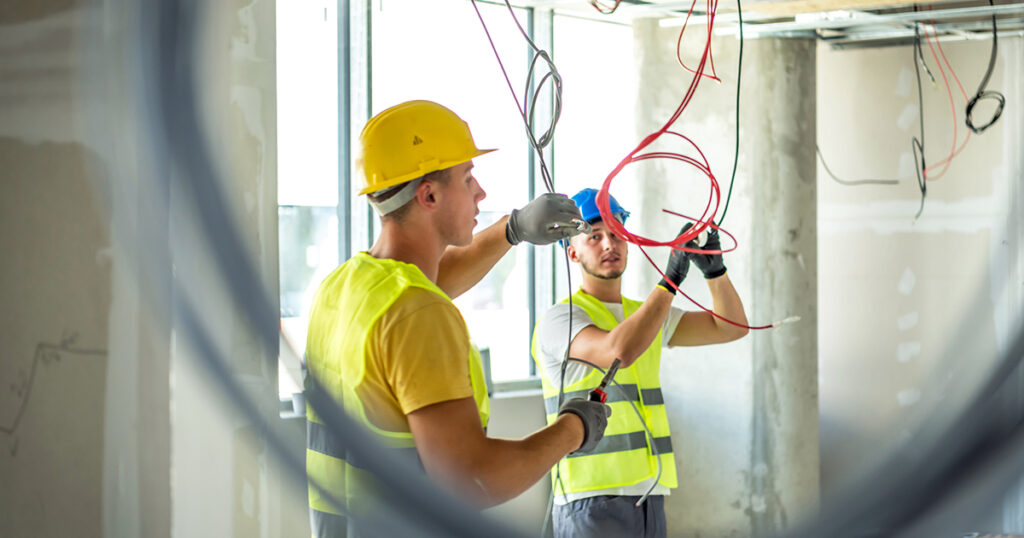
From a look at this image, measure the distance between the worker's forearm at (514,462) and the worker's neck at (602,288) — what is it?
102 centimetres

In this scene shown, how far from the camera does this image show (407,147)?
1.62m

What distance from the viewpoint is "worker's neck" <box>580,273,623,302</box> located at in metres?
2.60

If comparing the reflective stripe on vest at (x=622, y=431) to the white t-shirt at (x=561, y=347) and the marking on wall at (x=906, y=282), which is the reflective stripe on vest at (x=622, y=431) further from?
the marking on wall at (x=906, y=282)

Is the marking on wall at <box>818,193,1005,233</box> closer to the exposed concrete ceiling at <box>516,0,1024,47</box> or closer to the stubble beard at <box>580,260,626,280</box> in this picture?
the exposed concrete ceiling at <box>516,0,1024,47</box>

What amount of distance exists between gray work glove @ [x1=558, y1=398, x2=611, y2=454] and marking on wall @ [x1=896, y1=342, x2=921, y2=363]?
3.35 metres

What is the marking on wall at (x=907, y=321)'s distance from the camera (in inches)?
179

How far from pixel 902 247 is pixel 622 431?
2776mm

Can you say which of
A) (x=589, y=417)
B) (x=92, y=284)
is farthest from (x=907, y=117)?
(x=92, y=284)

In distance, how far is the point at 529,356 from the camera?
14.7 feet

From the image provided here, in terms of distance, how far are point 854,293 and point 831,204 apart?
46cm

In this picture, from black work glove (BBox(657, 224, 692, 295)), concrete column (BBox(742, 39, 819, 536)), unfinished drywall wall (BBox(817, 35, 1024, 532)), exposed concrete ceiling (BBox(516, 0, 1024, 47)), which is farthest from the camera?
unfinished drywall wall (BBox(817, 35, 1024, 532))

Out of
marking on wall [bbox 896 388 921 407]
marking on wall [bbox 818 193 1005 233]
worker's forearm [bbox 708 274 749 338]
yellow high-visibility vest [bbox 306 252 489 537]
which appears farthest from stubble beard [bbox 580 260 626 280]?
marking on wall [bbox 896 388 921 407]

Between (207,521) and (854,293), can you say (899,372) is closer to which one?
(854,293)

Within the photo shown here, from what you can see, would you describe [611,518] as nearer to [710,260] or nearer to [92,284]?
[710,260]
